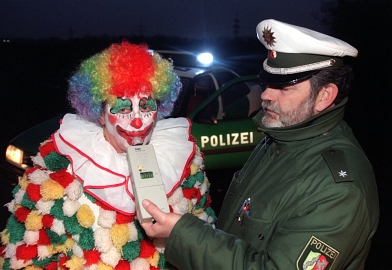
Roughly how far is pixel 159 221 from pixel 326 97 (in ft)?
3.48

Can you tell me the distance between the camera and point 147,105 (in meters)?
2.50

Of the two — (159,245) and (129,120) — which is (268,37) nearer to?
(129,120)

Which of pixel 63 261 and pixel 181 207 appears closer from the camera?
pixel 63 261

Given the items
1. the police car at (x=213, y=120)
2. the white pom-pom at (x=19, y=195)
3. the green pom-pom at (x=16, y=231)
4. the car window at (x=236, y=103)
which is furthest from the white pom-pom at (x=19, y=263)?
the car window at (x=236, y=103)

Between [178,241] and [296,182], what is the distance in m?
0.63

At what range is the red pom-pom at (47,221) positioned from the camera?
2.33 metres

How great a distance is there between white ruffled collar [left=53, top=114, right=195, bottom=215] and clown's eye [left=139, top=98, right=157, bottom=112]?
0.84ft

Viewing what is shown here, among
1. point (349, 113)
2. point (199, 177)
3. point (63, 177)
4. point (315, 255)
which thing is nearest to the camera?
point (315, 255)

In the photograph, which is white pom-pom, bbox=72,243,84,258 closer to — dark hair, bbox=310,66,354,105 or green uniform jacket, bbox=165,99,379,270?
green uniform jacket, bbox=165,99,379,270

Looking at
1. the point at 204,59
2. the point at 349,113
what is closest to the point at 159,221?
the point at 204,59

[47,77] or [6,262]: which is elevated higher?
[6,262]

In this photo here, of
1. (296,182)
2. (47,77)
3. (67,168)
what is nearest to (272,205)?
(296,182)

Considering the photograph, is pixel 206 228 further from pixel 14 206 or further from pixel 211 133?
pixel 211 133

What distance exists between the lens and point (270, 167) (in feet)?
7.64
